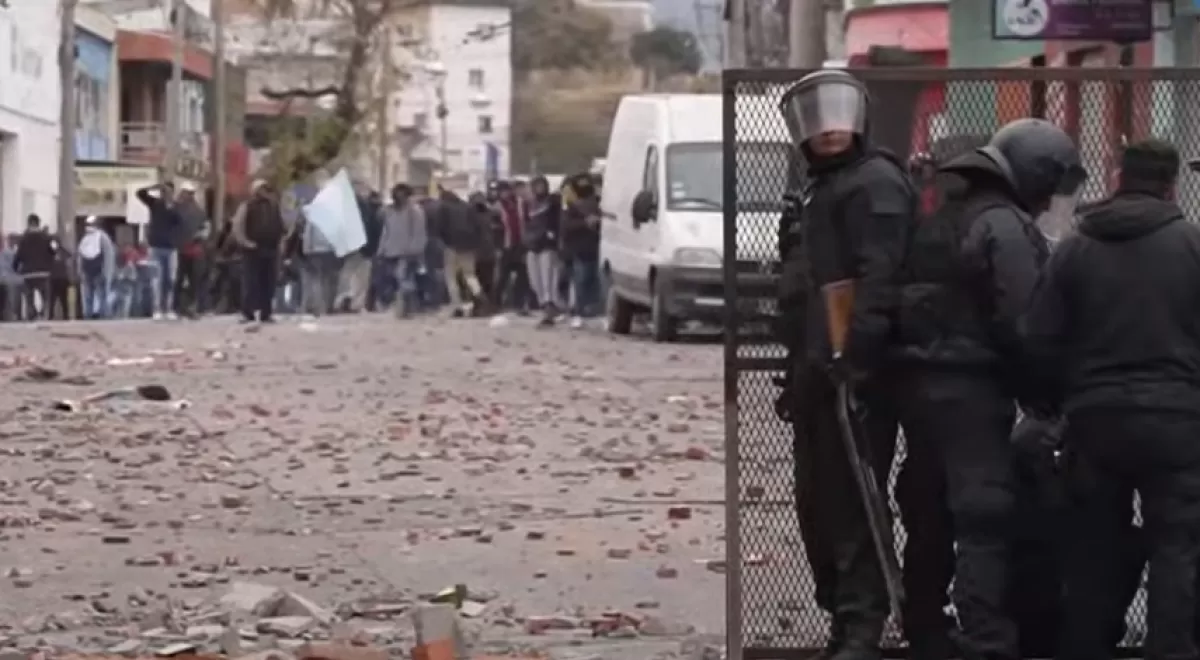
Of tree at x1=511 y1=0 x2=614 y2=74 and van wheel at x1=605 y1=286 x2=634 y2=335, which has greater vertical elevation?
tree at x1=511 y1=0 x2=614 y2=74

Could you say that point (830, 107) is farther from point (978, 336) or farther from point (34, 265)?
point (34, 265)

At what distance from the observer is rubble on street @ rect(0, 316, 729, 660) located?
9.66 meters

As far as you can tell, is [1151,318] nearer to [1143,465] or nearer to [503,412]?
[1143,465]

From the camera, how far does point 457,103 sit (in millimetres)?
145625

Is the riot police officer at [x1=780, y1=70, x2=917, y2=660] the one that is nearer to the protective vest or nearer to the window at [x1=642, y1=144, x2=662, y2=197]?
the protective vest

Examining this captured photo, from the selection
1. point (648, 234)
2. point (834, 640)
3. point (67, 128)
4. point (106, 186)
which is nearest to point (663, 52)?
point (106, 186)

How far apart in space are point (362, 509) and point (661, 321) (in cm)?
1406

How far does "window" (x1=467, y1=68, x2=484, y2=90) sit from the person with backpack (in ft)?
328

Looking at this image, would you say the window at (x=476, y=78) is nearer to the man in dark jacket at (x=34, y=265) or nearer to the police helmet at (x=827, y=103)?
the man in dark jacket at (x=34, y=265)

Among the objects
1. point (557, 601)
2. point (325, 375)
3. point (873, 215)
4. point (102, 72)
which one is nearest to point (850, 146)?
point (873, 215)

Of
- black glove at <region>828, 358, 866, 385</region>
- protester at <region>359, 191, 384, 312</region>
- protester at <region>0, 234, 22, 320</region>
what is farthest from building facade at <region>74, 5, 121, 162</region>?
black glove at <region>828, 358, 866, 385</region>

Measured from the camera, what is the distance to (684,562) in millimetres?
11508

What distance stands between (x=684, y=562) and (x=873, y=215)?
3834mm

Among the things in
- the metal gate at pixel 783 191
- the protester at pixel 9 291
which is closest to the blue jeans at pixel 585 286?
the protester at pixel 9 291
